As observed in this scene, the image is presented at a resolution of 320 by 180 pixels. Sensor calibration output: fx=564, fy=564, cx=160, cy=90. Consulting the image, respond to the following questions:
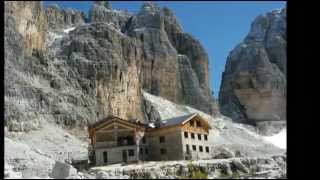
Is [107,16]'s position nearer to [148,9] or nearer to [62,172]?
[148,9]

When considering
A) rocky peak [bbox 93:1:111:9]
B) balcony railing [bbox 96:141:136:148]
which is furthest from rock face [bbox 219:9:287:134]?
balcony railing [bbox 96:141:136:148]

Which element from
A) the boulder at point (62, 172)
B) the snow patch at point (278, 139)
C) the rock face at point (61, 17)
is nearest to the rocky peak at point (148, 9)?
the rock face at point (61, 17)

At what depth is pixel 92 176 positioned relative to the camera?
37.6 metres

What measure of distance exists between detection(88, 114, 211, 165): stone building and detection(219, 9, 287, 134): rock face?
49.7m

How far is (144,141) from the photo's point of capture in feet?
157

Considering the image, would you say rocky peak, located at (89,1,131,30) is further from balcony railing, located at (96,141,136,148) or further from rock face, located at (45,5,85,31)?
balcony railing, located at (96,141,136,148)

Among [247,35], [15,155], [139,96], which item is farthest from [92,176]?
[247,35]

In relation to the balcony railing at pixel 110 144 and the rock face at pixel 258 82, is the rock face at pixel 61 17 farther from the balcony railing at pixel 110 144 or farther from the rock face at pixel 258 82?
the balcony railing at pixel 110 144

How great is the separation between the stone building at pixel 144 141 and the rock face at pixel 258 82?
49.7m

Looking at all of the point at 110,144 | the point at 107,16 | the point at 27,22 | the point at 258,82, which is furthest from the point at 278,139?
the point at 110,144

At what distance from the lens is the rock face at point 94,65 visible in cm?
6400

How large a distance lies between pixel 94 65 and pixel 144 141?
2989 cm

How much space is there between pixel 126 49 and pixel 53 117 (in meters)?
23.1

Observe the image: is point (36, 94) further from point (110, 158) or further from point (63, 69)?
point (110, 158)
